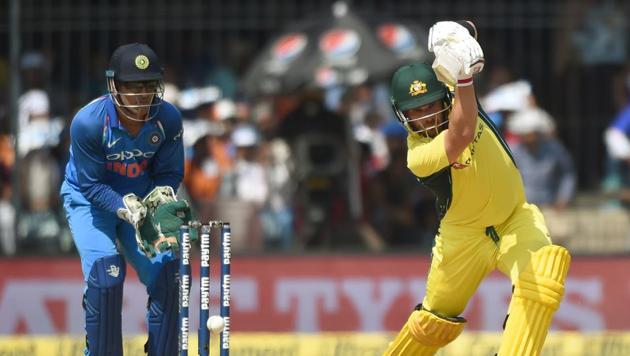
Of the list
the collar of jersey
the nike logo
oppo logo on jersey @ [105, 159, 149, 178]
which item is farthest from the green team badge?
oppo logo on jersey @ [105, 159, 149, 178]

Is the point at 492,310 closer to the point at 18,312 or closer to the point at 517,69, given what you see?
the point at 517,69

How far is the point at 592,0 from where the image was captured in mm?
13070

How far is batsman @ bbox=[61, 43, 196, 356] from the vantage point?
7574 mm

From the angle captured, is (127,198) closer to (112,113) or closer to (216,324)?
(112,113)

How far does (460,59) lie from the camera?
6.82 m

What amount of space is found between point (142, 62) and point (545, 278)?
7.50ft

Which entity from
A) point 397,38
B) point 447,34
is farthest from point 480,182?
point 397,38

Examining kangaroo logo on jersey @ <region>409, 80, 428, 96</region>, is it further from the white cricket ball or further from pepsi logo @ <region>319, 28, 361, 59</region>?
pepsi logo @ <region>319, 28, 361, 59</region>

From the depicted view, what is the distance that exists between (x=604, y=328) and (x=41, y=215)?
4468 mm

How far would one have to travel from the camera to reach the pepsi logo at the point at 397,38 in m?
12.3

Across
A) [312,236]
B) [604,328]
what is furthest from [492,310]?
[312,236]

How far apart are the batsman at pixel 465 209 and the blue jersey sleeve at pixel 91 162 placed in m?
1.56

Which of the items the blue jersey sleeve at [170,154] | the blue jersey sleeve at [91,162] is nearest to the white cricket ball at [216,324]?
the blue jersey sleeve at [91,162]

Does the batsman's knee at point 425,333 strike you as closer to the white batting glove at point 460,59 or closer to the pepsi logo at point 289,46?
the white batting glove at point 460,59
